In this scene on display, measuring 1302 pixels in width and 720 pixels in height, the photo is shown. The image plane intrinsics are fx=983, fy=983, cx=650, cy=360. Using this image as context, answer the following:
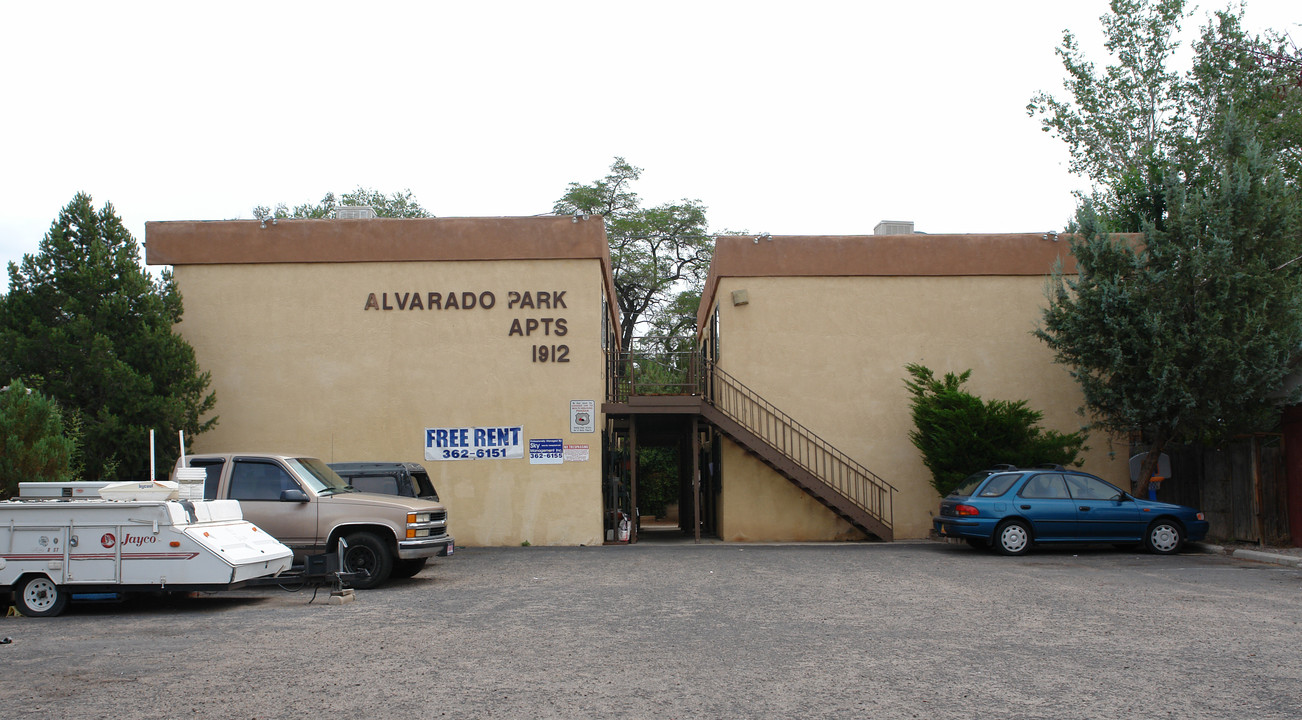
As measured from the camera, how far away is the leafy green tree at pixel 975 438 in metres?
17.8

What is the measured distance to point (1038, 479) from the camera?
15773 mm

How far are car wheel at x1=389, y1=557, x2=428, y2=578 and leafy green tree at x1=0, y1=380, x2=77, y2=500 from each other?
4.65m

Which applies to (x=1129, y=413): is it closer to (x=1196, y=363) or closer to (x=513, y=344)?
(x=1196, y=363)

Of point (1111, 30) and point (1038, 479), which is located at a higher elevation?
point (1111, 30)

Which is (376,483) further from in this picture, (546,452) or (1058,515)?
(1058,515)

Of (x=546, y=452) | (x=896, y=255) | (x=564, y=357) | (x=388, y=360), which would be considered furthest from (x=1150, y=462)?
(x=388, y=360)

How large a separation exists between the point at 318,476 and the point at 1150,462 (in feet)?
47.5

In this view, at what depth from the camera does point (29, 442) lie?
1303 centimetres

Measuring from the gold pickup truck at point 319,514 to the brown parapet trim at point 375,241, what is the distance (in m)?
7.26

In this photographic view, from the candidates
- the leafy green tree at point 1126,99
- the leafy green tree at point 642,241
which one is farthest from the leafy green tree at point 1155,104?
the leafy green tree at point 642,241

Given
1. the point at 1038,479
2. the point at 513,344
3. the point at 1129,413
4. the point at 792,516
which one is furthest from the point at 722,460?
the point at 1129,413

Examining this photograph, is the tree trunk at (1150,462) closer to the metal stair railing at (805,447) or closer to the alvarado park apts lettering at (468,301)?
the metal stair railing at (805,447)

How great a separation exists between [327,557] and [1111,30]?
28411mm

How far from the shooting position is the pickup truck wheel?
39.4 ft
